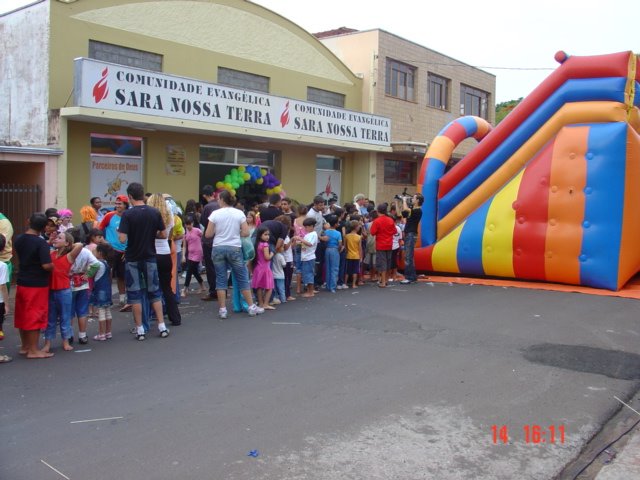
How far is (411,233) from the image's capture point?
11656 mm

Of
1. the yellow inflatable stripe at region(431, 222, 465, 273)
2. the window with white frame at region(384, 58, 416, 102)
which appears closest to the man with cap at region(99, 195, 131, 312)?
the yellow inflatable stripe at region(431, 222, 465, 273)

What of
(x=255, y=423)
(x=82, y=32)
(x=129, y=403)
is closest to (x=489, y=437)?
(x=255, y=423)

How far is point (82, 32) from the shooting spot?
1298 cm

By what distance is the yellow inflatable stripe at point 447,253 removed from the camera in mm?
11500

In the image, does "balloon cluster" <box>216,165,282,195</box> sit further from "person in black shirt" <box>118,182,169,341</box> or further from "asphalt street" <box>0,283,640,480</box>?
"person in black shirt" <box>118,182,169,341</box>

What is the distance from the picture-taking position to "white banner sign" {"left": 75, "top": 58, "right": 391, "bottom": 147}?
12016 mm

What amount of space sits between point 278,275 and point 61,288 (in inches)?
138

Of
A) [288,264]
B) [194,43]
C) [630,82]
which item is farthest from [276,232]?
[194,43]

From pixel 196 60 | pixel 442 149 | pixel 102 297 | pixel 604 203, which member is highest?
pixel 196 60

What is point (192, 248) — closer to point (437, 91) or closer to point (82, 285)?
point (82, 285)

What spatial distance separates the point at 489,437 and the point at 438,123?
20.4m

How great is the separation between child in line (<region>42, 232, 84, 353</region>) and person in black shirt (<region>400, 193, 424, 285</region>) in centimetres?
649

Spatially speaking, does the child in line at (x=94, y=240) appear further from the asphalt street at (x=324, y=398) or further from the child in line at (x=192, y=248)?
the child in line at (x=192, y=248)
